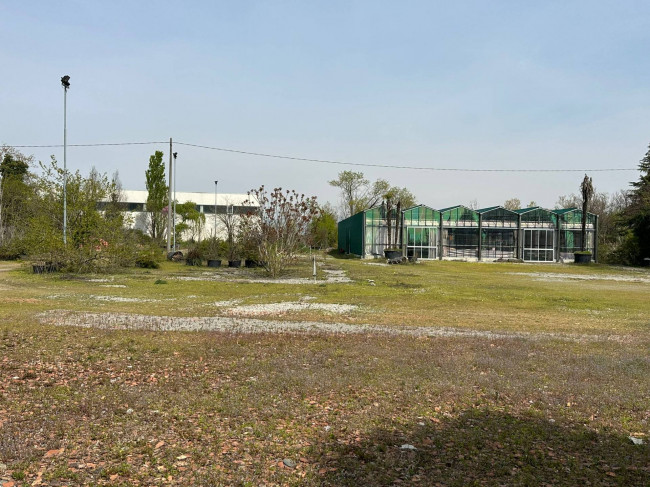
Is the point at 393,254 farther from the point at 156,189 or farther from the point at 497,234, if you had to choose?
the point at 156,189

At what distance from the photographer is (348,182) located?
76.2 meters

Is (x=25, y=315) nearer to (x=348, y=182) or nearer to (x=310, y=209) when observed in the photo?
(x=310, y=209)

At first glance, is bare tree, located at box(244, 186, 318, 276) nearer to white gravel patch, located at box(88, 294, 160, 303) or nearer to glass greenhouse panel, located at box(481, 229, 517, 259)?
white gravel patch, located at box(88, 294, 160, 303)

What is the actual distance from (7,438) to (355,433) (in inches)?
134

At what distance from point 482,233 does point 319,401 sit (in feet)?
151

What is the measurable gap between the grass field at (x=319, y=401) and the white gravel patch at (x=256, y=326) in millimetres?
71

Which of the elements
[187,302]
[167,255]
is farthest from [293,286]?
[167,255]

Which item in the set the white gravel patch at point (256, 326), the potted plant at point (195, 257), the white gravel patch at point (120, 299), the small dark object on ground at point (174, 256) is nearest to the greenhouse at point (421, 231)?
the small dark object on ground at point (174, 256)

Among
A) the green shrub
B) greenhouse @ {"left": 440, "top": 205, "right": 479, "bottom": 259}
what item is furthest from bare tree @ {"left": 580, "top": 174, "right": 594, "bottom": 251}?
the green shrub

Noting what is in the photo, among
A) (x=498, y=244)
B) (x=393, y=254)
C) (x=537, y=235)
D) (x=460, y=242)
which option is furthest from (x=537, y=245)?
(x=393, y=254)

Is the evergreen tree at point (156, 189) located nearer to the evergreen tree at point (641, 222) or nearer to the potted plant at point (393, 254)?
the potted plant at point (393, 254)

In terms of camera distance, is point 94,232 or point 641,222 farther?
point 641,222

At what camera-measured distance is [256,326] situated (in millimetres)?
11320

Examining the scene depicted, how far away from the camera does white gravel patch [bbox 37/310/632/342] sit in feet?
34.8
